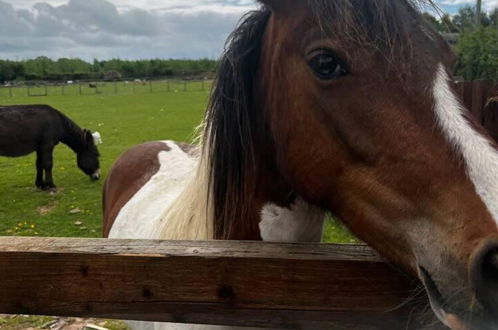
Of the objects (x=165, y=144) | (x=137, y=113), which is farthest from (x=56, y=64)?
(x=165, y=144)

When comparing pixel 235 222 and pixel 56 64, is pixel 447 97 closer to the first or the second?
pixel 235 222

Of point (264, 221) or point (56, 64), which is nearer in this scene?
point (264, 221)

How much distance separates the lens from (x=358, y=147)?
143cm

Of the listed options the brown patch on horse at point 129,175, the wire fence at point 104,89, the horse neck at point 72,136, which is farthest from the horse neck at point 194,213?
the wire fence at point 104,89

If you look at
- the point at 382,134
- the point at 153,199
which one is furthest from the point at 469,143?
the point at 153,199

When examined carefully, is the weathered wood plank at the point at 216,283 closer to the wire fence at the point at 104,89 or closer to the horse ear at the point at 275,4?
the horse ear at the point at 275,4

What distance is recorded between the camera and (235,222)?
1.98m

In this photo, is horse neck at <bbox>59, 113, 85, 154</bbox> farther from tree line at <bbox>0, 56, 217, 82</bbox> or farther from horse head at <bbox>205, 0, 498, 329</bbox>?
tree line at <bbox>0, 56, 217, 82</bbox>

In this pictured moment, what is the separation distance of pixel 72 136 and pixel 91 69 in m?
84.5

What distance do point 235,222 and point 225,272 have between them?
0.42 meters

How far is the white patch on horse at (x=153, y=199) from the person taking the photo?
3133mm

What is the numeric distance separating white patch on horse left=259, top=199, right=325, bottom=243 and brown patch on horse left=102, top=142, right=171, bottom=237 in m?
2.13

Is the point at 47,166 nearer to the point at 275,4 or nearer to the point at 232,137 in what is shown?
the point at 232,137

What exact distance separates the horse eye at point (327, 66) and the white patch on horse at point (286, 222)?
1.96 feet
